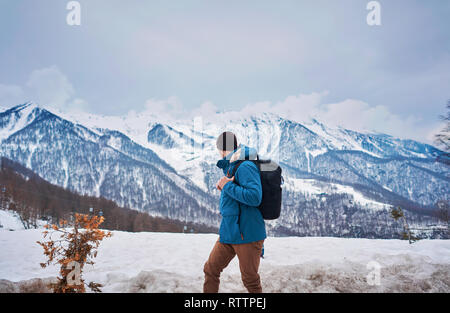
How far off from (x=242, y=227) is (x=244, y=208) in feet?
0.69

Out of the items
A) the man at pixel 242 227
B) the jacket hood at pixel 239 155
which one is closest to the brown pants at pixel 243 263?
the man at pixel 242 227

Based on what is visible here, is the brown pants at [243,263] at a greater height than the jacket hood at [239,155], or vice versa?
the jacket hood at [239,155]

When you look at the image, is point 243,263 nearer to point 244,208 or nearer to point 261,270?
point 244,208

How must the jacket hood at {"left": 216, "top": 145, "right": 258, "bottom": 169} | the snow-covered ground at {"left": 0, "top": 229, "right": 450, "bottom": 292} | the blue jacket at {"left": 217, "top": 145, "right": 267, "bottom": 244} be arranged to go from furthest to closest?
1. the snow-covered ground at {"left": 0, "top": 229, "right": 450, "bottom": 292}
2. the jacket hood at {"left": 216, "top": 145, "right": 258, "bottom": 169}
3. the blue jacket at {"left": 217, "top": 145, "right": 267, "bottom": 244}

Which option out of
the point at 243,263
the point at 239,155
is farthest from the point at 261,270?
the point at 239,155

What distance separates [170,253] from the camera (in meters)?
7.68

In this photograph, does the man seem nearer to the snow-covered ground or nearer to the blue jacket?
the blue jacket

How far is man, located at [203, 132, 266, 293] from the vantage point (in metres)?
2.71

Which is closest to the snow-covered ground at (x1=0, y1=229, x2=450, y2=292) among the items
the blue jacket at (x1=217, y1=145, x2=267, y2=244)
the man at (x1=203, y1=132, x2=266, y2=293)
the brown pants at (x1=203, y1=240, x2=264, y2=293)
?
the brown pants at (x1=203, y1=240, x2=264, y2=293)

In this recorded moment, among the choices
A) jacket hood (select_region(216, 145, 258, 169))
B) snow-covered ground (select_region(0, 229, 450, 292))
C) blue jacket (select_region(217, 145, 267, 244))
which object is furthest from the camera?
snow-covered ground (select_region(0, 229, 450, 292))

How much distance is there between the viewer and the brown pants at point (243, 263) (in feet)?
9.00

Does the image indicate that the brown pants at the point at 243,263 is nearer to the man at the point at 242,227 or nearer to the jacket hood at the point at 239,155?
the man at the point at 242,227
